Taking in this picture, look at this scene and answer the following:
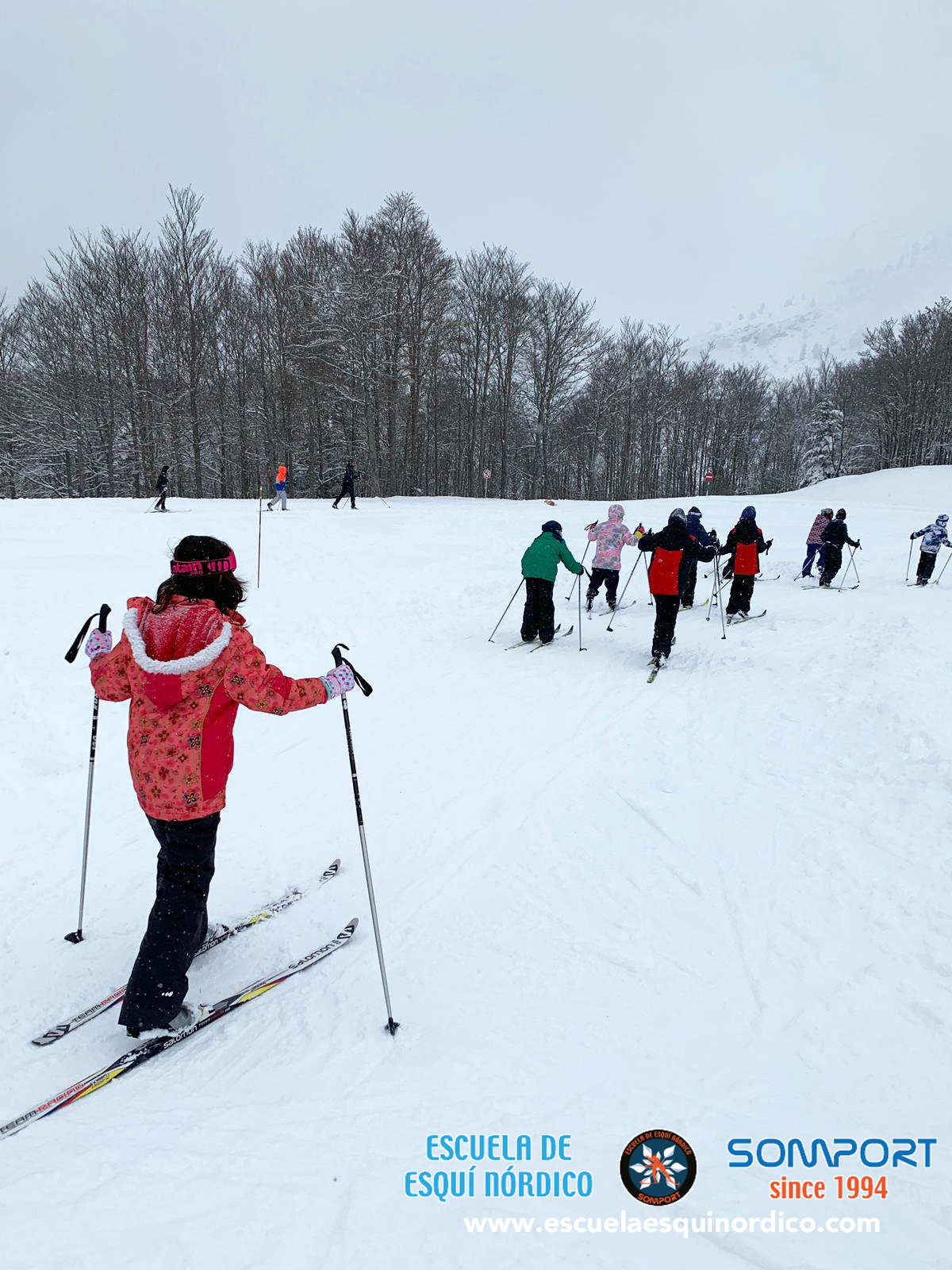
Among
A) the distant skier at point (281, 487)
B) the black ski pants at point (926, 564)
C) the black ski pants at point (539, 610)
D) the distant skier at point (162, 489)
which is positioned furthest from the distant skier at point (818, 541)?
the distant skier at point (162, 489)

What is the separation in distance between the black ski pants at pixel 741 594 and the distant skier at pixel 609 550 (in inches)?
82.8

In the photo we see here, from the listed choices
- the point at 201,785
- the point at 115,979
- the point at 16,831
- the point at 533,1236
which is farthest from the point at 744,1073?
the point at 16,831

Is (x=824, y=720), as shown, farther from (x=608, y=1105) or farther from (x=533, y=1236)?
(x=533, y=1236)

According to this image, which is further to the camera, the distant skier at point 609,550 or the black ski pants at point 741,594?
the distant skier at point 609,550

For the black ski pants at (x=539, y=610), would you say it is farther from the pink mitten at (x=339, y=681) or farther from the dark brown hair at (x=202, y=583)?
the dark brown hair at (x=202, y=583)

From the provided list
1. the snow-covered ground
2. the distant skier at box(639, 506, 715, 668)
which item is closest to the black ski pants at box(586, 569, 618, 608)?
the distant skier at box(639, 506, 715, 668)

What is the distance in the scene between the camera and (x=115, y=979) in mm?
3168

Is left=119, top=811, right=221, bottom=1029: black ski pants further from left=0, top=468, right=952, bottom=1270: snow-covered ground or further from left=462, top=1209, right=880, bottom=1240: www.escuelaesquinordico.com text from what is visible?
left=462, top=1209, right=880, bottom=1240: www.escuelaesquinordico.com text

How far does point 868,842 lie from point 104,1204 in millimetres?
4599

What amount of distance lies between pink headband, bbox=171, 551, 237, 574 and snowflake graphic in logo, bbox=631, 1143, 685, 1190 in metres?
2.88

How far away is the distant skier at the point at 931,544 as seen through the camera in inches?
525

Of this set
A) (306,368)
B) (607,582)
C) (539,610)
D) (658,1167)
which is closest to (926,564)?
(607,582)

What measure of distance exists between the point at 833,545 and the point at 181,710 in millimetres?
14672

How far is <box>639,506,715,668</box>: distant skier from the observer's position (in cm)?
862
